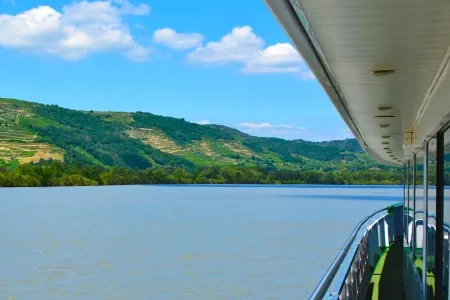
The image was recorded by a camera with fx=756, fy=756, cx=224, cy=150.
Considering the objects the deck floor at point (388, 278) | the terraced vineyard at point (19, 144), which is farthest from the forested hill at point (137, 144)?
the deck floor at point (388, 278)

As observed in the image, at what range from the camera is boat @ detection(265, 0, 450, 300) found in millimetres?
2547

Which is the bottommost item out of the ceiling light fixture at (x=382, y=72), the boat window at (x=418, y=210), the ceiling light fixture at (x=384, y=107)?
the boat window at (x=418, y=210)

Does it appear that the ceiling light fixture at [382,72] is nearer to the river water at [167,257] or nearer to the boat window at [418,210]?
the boat window at [418,210]

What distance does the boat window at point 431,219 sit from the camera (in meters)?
5.69

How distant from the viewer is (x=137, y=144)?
17062cm

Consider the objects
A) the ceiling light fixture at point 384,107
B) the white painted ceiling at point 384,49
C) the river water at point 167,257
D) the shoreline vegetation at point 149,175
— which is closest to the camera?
the white painted ceiling at point 384,49

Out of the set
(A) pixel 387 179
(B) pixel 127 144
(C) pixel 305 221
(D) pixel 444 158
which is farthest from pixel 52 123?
(D) pixel 444 158

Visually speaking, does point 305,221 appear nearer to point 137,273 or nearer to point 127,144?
point 137,273

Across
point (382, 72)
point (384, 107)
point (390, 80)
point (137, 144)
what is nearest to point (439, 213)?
point (384, 107)

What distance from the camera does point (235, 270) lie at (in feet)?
124

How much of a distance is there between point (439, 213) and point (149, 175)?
14449 centimetres

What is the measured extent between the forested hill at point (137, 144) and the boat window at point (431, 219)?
126840 mm

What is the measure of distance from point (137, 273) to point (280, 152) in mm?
130520

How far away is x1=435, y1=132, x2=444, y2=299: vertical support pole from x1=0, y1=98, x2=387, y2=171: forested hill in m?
128
